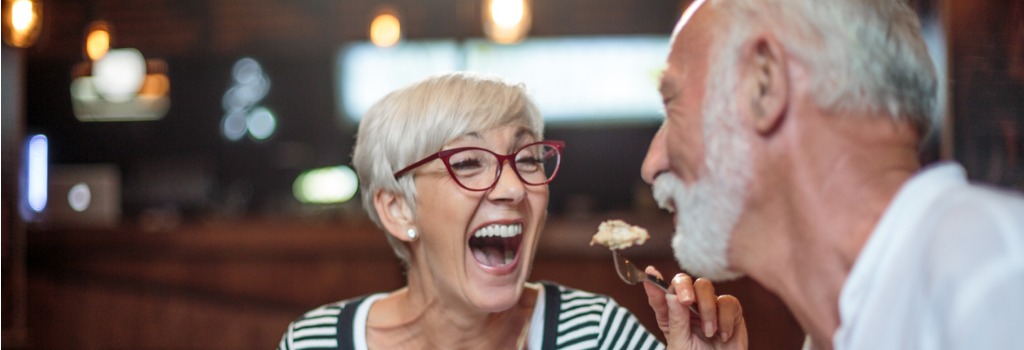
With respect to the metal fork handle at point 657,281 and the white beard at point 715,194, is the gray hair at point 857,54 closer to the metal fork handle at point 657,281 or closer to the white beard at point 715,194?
the white beard at point 715,194

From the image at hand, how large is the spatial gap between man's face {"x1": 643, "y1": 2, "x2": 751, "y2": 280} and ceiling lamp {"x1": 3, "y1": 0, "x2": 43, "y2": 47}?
402 centimetres

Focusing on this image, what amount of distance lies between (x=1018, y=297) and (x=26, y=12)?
4.56 metres

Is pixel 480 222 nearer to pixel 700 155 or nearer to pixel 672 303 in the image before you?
pixel 672 303

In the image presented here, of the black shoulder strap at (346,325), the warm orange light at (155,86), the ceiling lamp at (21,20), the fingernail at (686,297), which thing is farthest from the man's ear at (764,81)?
the warm orange light at (155,86)

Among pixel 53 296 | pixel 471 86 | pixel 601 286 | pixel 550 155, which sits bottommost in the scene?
pixel 53 296

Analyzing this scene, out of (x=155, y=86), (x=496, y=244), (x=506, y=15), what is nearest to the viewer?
(x=496, y=244)

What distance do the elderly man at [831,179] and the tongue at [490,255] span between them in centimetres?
76

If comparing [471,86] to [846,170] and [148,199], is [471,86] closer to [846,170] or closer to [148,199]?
[846,170]

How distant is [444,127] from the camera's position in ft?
6.04

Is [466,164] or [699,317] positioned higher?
[466,164]

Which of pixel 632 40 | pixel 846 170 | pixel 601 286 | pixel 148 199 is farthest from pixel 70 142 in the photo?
pixel 846 170

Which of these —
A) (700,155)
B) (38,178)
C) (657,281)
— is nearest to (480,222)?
(657,281)

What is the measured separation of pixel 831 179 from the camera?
1108 mm

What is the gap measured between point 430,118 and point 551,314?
0.47m
